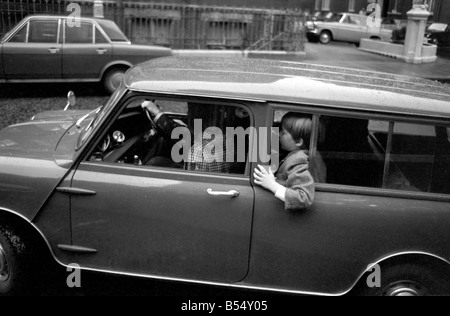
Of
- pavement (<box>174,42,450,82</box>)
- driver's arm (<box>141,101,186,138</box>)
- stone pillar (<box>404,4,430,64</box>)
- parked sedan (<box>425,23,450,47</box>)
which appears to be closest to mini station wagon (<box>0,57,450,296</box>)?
driver's arm (<box>141,101,186,138</box>)

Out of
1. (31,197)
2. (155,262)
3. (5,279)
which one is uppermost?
(31,197)

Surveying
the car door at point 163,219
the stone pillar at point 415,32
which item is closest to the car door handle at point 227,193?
the car door at point 163,219

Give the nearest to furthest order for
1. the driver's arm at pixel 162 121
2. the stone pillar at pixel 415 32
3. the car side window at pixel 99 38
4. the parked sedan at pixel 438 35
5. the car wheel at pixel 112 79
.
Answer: the driver's arm at pixel 162 121
the car side window at pixel 99 38
the car wheel at pixel 112 79
the stone pillar at pixel 415 32
the parked sedan at pixel 438 35

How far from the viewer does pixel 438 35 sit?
18.7 meters

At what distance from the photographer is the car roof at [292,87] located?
308 centimetres

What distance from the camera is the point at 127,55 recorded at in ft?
35.0

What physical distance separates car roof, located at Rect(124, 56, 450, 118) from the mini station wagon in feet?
0.04

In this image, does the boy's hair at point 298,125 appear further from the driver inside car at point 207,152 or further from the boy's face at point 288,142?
the driver inside car at point 207,152

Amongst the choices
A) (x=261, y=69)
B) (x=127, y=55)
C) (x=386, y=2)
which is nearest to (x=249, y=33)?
(x=127, y=55)

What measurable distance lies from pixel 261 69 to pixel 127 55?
7575mm

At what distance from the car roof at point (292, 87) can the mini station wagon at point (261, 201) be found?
0.01 m

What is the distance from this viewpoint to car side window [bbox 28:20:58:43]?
1021cm

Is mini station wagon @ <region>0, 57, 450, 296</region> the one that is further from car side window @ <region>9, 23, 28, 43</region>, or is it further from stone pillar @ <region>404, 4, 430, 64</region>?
stone pillar @ <region>404, 4, 430, 64</region>

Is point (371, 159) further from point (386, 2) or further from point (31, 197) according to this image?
point (386, 2)
